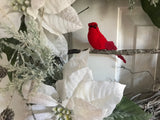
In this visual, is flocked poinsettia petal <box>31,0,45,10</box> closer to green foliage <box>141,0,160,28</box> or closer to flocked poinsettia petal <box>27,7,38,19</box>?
flocked poinsettia petal <box>27,7,38,19</box>

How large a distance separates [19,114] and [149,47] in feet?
1.45

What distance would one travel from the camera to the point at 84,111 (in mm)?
385

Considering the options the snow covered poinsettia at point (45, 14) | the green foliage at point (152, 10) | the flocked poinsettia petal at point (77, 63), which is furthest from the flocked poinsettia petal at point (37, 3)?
the green foliage at point (152, 10)

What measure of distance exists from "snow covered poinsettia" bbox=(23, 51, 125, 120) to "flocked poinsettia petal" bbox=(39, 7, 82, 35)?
74 millimetres

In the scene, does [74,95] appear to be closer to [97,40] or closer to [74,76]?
[74,76]

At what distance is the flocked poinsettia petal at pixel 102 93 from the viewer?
43cm

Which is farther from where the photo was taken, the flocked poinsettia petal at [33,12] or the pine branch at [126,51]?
the pine branch at [126,51]

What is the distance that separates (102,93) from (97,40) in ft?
0.58

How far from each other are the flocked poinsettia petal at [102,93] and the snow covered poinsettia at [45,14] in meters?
0.14

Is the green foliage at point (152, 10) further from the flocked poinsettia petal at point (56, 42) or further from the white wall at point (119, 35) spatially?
the flocked poinsettia petal at point (56, 42)

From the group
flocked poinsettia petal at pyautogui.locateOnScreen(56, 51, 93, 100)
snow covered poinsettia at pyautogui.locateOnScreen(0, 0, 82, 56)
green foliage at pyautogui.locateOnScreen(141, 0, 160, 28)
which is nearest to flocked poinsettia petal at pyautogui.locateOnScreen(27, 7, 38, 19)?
snow covered poinsettia at pyautogui.locateOnScreen(0, 0, 82, 56)

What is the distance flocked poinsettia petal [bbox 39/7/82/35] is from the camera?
0.44 m

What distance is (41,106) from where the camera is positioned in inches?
16.9

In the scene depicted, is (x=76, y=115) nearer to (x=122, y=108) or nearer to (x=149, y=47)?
(x=122, y=108)
